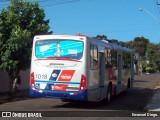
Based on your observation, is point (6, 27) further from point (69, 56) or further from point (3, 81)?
point (69, 56)

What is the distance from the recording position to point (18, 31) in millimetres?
22828

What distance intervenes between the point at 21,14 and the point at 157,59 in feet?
290

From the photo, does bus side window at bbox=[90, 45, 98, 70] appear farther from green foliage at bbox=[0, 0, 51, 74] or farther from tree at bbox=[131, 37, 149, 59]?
tree at bbox=[131, 37, 149, 59]

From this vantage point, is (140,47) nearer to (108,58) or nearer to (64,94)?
(108,58)

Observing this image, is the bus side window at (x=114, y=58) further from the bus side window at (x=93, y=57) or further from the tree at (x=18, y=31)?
the tree at (x=18, y=31)

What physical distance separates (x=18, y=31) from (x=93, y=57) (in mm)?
6033

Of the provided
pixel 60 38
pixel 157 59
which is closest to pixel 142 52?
pixel 157 59

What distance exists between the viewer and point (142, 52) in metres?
134

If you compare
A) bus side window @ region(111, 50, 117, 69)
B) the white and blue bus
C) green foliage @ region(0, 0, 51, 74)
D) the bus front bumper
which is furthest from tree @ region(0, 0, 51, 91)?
the bus front bumper

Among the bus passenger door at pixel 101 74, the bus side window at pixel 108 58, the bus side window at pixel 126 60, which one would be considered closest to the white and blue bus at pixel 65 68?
the bus passenger door at pixel 101 74

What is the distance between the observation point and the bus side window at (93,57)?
59.5 ft

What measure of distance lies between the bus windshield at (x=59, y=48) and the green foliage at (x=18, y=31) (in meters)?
4.66

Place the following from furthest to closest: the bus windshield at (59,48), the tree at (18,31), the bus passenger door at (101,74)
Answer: the tree at (18,31), the bus passenger door at (101,74), the bus windshield at (59,48)

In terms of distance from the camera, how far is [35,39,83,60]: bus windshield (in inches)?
695
